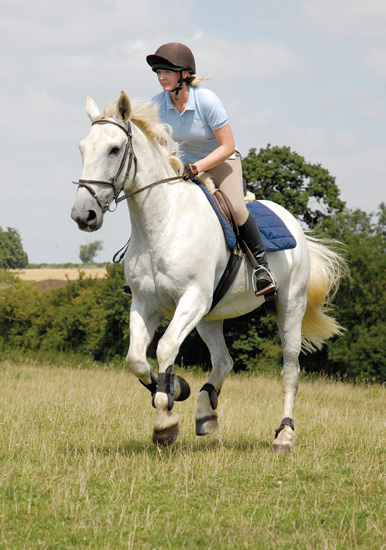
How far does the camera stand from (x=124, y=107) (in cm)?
593

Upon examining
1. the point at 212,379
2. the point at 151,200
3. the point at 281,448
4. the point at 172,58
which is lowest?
the point at 281,448

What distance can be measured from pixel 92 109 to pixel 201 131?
1.14m

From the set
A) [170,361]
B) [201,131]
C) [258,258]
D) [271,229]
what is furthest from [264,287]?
[201,131]

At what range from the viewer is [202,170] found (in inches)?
260

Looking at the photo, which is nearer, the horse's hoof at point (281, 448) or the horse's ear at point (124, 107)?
the horse's ear at point (124, 107)

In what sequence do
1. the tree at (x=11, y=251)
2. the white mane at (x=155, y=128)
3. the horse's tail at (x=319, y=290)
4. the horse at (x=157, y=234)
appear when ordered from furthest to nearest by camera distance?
1. the tree at (x=11, y=251)
2. the horse's tail at (x=319, y=290)
3. the white mane at (x=155, y=128)
4. the horse at (x=157, y=234)

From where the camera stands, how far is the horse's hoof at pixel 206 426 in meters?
7.05

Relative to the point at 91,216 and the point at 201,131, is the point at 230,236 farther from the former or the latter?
the point at 91,216

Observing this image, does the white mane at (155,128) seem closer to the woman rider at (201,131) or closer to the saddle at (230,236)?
the woman rider at (201,131)

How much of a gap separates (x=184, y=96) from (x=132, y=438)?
12.2ft

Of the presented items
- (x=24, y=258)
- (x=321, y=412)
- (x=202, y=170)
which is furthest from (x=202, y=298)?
(x=24, y=258)

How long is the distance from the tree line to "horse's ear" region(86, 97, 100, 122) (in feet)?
40.4

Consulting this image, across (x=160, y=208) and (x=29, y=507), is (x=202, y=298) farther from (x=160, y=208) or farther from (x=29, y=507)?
(x=29, y=507)

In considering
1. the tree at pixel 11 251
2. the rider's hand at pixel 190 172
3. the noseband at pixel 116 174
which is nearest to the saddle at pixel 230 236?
the rider's hand at pixel 190 172
